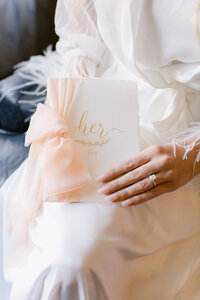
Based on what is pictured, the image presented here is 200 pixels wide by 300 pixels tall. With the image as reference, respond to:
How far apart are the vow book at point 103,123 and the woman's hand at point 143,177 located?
0.02 m

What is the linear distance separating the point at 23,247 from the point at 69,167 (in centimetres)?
21

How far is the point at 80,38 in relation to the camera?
834 mm

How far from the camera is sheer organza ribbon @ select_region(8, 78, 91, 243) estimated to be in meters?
0.56

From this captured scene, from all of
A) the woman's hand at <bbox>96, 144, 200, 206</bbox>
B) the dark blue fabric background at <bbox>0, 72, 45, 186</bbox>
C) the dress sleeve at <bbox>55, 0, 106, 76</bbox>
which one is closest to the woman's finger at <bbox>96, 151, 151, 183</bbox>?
the woman's hand at <bbox>96, 144, 200, 206</bbox>

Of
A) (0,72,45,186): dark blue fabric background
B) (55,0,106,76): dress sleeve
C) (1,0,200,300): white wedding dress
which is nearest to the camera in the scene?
(1,0,200,300): white wedding dress

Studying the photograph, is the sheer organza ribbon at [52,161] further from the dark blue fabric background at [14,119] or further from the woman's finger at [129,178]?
the dark blue fabric background at [14,119]

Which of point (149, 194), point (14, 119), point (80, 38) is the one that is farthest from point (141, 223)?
point (14, 119)

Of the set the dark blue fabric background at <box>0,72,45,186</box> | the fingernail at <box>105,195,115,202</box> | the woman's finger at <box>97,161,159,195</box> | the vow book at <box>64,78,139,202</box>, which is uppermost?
the vow book at <box>64,78,139,202</box>

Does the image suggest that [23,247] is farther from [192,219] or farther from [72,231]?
[192,219]

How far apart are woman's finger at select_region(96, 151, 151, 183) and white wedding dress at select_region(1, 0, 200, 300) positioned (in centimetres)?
5

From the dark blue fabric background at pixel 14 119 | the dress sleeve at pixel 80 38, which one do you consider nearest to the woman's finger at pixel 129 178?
the dress sleeve at pixel 80 38

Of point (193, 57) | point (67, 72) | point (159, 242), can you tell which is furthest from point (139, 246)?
point (67, 72)

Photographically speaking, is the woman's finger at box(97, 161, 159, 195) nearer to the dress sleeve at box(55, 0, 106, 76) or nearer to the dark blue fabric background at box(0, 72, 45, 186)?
the dress sleeve at box(55, 0, 106, 76)

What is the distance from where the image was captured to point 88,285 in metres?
0.53
